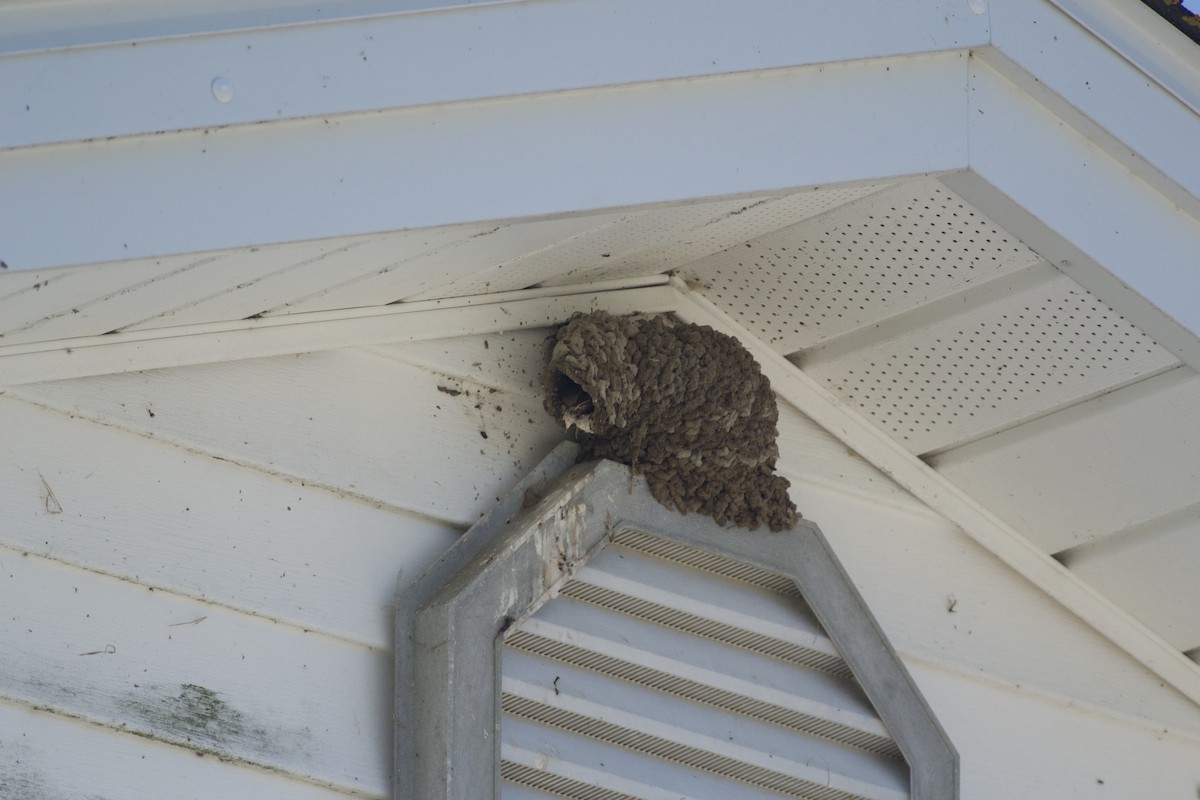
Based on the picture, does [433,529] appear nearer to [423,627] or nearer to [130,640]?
[423,627]

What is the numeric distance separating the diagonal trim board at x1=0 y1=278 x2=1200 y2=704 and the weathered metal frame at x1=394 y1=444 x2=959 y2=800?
352 mm

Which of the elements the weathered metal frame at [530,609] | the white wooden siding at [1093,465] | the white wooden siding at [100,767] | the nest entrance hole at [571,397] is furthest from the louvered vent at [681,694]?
the white wooden siding at [1093,465]

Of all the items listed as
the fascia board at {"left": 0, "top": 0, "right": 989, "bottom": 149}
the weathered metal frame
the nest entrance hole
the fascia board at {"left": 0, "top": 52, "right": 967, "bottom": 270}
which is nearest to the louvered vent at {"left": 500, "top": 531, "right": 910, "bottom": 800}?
the weathered metal frame

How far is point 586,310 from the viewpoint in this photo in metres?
3.77

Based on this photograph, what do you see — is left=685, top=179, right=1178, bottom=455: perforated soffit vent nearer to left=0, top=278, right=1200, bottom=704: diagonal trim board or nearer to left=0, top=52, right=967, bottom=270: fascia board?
left=0, top=278, right=1200, bottom=704: diagonal trim board

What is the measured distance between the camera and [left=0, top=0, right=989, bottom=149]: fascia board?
2.51 metres

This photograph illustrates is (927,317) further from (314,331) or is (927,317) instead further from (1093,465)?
(314,331)

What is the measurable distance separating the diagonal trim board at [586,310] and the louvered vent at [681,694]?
52 centimetres

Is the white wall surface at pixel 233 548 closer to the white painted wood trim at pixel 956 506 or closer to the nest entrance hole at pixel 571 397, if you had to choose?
the nest entrance hole at pixel 571 397

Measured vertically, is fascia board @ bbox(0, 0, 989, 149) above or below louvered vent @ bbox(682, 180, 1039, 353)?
below

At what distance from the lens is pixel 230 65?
101 inches

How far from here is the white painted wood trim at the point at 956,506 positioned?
12.9ft

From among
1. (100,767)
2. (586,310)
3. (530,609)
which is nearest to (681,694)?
(530,609)

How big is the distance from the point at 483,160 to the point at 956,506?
5.84 ft
